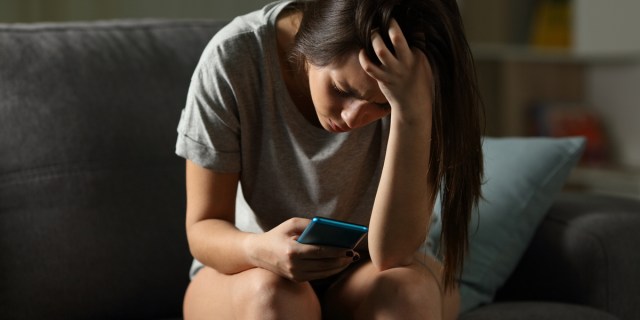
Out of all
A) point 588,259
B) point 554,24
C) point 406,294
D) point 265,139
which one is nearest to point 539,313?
point 588,259

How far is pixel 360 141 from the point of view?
1.40 metres

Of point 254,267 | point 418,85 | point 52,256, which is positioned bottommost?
point 52,256

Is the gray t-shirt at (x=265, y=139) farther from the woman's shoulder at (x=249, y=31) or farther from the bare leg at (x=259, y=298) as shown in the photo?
the bare leg at (x=259, y=298)

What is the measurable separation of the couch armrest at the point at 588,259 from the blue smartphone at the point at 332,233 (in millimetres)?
570

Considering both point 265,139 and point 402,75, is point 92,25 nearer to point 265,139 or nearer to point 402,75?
point 265,139

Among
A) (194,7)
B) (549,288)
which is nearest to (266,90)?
(549,288)

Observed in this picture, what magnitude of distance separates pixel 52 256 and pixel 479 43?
2.29m

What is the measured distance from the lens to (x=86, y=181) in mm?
1549

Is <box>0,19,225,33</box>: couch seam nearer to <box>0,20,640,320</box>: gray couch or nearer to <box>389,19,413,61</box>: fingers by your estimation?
<box>0,20,640,320</box>: gray couch

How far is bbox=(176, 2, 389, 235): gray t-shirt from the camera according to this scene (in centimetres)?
131

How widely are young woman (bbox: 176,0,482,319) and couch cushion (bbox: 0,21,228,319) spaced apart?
6.9 inches

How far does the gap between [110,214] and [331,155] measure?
0.45m

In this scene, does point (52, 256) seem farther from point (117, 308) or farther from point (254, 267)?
point (254, 267)

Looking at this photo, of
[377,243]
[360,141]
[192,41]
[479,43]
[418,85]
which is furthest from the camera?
[479,43]
